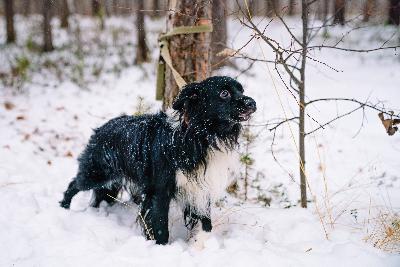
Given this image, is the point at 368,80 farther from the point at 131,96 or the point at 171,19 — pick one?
the point at 171,19

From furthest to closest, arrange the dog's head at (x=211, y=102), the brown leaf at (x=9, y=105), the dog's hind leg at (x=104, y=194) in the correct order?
the brown leaf at (x=9, y=105), the dog's hind leg at (x=104, y=194), the dog's head at (x=211, y=102)

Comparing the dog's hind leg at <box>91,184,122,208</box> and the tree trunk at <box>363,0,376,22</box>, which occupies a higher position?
the tree trunk at <box>363,0,376,22</box>

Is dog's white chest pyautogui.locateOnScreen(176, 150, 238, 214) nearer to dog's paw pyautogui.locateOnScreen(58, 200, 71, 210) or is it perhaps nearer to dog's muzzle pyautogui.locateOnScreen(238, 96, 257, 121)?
dog's muzzle pyautogui.locateOnScreen(238, 96, 257, 121)

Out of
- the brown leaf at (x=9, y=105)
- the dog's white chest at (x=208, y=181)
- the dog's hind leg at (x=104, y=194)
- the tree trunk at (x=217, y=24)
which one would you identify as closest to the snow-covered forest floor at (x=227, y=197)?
the brown leaf at (x=9, y=105)

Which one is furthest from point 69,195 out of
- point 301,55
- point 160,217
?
point 301,55

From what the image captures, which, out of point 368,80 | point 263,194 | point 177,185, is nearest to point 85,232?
point 177,185

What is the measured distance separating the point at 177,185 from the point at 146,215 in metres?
0.41

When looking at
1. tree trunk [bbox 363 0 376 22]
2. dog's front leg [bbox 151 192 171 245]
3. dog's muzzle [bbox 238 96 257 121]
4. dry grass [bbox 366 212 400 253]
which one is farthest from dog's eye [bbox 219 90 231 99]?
dry grass [bbox 366 212 400 253]

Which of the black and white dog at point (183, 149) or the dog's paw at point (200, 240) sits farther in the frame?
the dog's paw at point (200, 240)

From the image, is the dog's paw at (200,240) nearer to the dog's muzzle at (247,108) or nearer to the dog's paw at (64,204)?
the dog's muzzle at (247,108)

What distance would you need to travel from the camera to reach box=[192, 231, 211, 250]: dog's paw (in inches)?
123

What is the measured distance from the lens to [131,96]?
8195mm

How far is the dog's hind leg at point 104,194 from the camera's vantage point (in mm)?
4062

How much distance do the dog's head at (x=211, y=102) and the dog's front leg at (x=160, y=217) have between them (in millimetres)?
684
